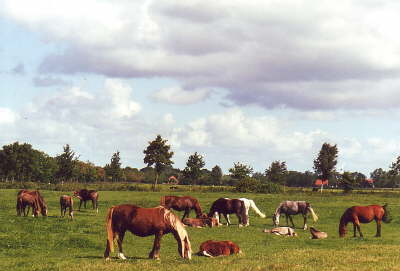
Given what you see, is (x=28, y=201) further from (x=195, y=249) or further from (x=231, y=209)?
(x=195, y=249)

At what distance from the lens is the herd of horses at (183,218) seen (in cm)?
1694

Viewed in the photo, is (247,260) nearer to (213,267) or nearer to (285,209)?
(213,267)

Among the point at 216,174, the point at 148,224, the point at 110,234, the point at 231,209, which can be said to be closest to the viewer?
the point at 110,234

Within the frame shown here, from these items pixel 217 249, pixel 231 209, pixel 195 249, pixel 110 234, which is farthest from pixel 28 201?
pixel 217 249

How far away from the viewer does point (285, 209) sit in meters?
33.2

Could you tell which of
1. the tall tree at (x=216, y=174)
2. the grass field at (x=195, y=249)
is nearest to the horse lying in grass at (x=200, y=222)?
the grass field at (x=195, y=249)

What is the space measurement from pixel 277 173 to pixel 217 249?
328 ft

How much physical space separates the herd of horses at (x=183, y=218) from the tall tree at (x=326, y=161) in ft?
253

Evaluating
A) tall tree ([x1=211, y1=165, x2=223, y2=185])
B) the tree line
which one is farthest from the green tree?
tall tree ([x1=211, y1=165, x2=223, y2=185])

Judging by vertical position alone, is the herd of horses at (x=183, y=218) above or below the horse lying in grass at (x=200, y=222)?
above

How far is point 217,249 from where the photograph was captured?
18.9m

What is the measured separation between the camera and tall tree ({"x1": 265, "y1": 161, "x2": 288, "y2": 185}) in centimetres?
11500

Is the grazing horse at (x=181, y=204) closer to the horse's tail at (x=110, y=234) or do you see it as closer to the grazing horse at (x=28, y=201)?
the grazing horse at (x=28, y=201)

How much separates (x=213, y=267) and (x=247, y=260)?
6.22 ft
